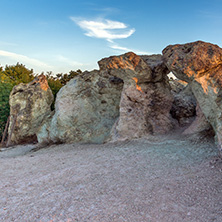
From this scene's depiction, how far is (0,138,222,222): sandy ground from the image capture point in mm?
3261

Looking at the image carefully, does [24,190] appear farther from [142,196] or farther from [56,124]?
[56,124]

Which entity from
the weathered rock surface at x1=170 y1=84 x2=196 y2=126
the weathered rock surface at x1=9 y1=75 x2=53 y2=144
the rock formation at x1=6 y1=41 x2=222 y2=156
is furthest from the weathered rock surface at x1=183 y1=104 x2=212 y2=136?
the weathered rock surface at x1=9 y1=75 x2=53 y2=144

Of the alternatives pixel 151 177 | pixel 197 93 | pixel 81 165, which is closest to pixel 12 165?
pixel 81 165

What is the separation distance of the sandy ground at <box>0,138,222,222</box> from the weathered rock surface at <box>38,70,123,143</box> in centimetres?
382

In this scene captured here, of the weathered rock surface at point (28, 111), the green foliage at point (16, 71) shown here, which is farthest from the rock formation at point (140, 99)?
the green foliage at point (16, 71)

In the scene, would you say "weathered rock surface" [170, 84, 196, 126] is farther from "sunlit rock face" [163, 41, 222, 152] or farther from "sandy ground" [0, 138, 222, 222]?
"sandy ground" [0, 138, 222, 222]

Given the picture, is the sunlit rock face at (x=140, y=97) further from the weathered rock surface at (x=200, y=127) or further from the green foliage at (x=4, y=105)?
the green foliage at (x=4, y=105)

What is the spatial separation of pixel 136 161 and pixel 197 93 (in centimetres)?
331

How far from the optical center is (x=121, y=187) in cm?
420

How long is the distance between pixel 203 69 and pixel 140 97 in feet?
10.6

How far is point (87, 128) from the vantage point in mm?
10781

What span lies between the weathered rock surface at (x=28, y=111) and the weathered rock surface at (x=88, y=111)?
346 cm

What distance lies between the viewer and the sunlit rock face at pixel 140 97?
892cm

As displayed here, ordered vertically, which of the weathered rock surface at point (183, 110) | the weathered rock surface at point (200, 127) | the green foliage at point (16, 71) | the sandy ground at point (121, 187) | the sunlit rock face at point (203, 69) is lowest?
the sandy ground at point (121, 187)
